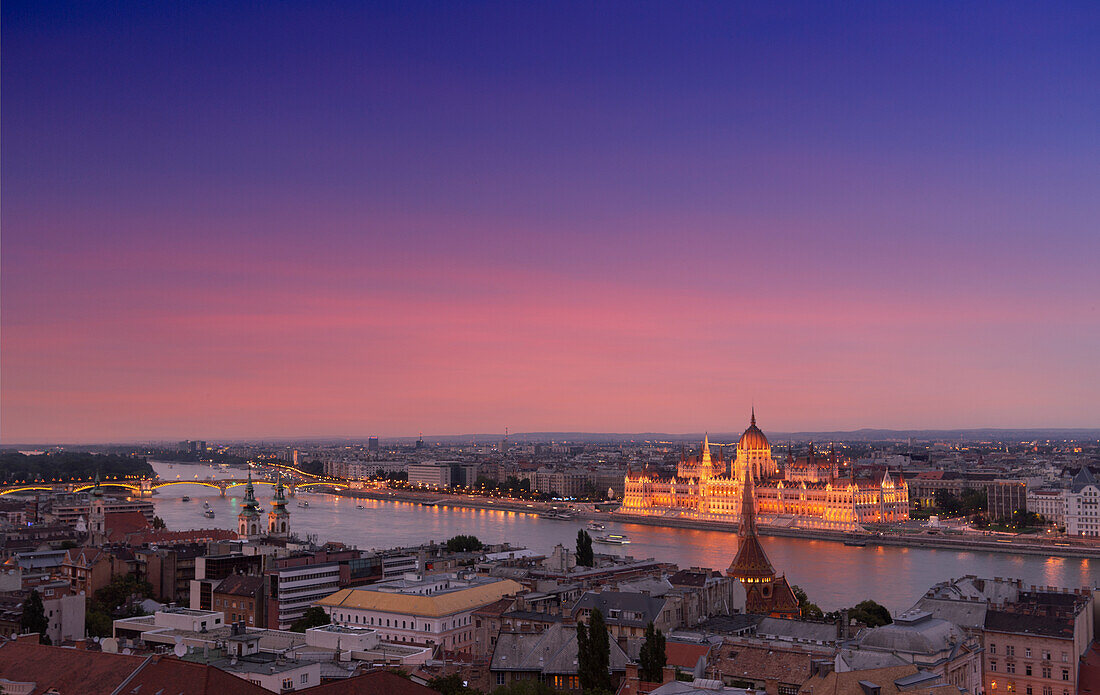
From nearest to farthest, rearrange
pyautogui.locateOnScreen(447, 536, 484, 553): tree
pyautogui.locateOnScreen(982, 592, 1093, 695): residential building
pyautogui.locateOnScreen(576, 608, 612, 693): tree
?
1. pyautogui.locateOnScreen(576, 608, 612, 693): tree
2. pyautogui.locateOnScreen(982, 592, 1093, 695): residential building
3. pyautogui.locateOnScreen(447, 536, 484, 553): tree

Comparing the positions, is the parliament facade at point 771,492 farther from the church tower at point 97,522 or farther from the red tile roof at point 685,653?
the red tile roof at point 685,653

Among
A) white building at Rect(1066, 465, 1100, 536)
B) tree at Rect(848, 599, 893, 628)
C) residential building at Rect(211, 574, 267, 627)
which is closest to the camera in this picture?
tree at Rect(848, 599, 893, 628)

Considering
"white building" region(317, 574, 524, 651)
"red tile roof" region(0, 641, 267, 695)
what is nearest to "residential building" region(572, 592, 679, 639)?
"white building" region(317, 574, 524, 651)

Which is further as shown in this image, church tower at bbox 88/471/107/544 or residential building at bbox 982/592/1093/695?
church tower at bbox 88/471/107/544

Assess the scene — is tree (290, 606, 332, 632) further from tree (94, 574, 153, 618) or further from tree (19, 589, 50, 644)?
tree (94, 574, 153, 618)

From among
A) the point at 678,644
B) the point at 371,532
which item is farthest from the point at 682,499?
the point at 678,644

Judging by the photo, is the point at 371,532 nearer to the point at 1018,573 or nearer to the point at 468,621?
the point at 1018,573

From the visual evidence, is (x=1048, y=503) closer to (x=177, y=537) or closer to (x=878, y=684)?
(x=177, y=537)

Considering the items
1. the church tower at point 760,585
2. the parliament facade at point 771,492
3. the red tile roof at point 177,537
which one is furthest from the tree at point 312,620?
the parliament facade at point 771,492
